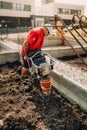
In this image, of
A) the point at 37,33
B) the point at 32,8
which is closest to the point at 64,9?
the point at 32,8

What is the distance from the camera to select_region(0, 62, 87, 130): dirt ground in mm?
4472

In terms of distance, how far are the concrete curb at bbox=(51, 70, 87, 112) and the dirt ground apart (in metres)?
0.13

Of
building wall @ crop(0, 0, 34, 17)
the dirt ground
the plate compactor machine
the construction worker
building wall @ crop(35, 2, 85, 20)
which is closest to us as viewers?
the dirt ground

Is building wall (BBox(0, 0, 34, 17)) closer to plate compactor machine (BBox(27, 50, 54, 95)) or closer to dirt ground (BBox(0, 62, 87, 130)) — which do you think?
dirt ground (BBox(0, 62, 87, 130))

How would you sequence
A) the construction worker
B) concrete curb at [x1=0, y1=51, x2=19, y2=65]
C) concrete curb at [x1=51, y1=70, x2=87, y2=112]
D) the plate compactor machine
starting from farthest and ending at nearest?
concrete curb at [x1=0, y1=51, x2=19, y2=65] → the construction worker → the plate compactor machine → concrete curb at [x1=51, y1=70, x2=87, y2=112]

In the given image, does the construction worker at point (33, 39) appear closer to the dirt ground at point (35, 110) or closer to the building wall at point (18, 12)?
the dirt ground at point (35, 110)

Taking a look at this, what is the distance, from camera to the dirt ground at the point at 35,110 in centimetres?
447

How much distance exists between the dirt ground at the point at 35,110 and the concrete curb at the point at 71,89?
0.13 meters

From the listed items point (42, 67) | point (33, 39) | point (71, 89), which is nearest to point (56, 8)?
point (33, 39)

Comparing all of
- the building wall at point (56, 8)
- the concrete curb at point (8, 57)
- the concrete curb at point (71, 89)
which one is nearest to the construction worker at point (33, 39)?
the concrete curb at point (71, 89)

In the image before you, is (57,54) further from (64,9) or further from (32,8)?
(64,9)

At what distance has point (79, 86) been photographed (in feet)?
16.7

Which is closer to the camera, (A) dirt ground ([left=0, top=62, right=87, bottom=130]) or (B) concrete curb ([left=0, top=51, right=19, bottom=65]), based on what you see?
(A) dirt ground ([left=0, top=62, right=87, bottom=130])

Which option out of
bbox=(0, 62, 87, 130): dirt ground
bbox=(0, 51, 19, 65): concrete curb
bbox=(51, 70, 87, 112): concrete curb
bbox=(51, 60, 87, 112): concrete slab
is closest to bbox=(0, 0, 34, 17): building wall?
bbox=(0, 51, 19, 65): concrete curb
